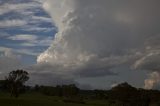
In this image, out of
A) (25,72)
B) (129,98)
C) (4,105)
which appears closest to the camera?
(4,105)

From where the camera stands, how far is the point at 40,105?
11181 centimetres

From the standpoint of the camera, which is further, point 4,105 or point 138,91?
point 138,91

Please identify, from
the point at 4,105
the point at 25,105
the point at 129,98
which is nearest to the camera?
the point at 4,105

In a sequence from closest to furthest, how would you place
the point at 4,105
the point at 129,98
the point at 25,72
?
the point at 4,105 → the point at 25,72 → the point at 129,98

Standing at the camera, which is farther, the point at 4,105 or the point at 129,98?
the point at 129,98

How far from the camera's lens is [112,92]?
188125 mm

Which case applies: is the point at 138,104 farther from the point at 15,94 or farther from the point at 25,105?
the point at 25,105

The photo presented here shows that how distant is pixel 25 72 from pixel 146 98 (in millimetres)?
61322

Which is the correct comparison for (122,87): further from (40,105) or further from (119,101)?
(40,105)

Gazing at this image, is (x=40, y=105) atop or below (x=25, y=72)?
below

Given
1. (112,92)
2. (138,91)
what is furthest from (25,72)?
(138,91)

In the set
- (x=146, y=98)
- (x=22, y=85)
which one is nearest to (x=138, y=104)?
(x=146, y=98)

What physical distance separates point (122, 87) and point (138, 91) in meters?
11.7

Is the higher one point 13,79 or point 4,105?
point 13,79
